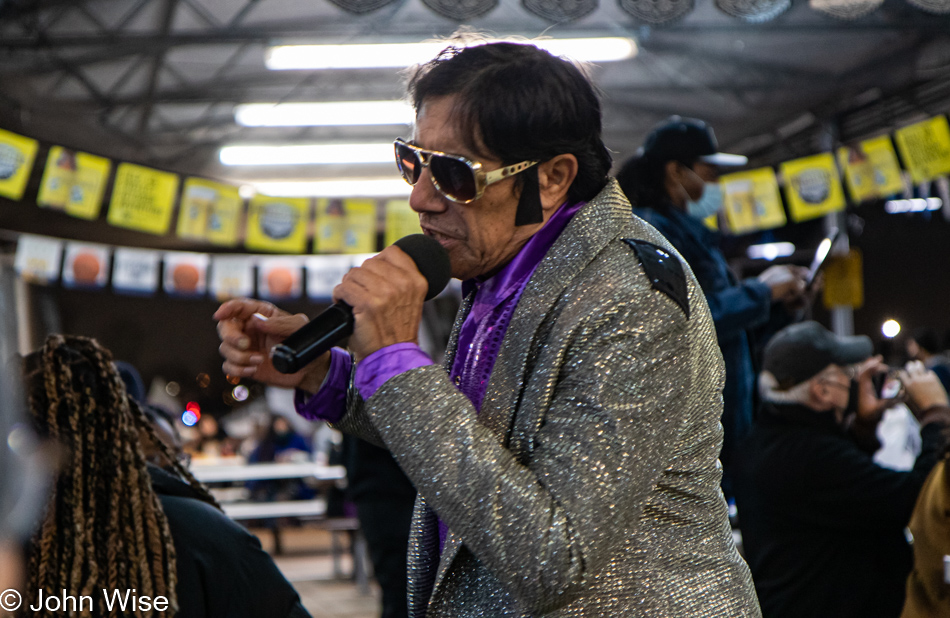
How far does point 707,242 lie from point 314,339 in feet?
6.26

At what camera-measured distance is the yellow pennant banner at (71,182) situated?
6.13 meters

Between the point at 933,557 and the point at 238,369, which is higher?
the point at 238,369

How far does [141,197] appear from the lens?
6309 millimetres

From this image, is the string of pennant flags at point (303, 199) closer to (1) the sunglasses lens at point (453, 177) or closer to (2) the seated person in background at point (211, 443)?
(2) the seated person in background at point (211, 443)

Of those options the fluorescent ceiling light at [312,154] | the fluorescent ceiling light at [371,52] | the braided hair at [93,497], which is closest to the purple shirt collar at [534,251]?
the braided hair at [93,497]

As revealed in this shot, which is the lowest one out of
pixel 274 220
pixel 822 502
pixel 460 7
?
pixel 822 502

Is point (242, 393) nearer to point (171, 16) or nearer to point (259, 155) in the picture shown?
point (259, 155)

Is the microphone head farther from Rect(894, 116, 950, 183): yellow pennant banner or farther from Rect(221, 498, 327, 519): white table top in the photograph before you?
Rect(221, 498, 327, 519): white table top

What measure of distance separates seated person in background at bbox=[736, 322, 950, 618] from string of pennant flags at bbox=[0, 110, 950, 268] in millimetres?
3830

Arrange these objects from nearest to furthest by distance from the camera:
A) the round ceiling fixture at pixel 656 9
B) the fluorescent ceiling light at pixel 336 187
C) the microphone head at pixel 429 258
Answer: the microphone head at pixel 429 258
the round ceiling fixture at pixel 656 9
the fluorescent ceiling light at pixel 336 187

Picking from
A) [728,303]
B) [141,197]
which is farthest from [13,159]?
[728,303]

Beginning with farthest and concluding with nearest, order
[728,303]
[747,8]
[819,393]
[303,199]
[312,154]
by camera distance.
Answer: [312,154] → [303,199] → [747,8] → [819,393] → [728,303]

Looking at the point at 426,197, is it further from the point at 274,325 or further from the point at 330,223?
the point at 330,223

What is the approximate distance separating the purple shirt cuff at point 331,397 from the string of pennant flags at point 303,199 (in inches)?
207
